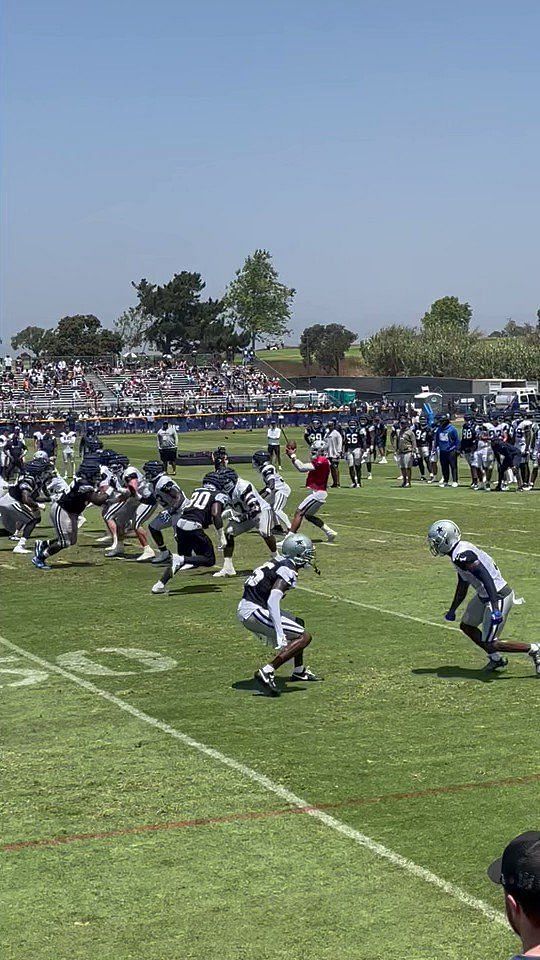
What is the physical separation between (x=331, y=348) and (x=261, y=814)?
489 ft

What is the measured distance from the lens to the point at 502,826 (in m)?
9.23

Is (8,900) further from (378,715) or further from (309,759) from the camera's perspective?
(378,715)

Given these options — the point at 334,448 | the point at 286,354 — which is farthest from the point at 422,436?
the point at 286,354

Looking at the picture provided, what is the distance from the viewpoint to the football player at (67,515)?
2209cm

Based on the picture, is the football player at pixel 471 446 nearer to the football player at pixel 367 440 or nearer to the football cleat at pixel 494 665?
the football player at pixel 367 440

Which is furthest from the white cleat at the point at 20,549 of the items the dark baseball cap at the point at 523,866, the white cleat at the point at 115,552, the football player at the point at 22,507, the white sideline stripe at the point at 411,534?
the dark baseball cap at the point at 523,866

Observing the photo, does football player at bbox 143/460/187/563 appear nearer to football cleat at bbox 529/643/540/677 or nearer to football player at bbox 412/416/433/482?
football cleat at bbox 529/643/540/677

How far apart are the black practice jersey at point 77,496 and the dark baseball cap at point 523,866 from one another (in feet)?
61.6

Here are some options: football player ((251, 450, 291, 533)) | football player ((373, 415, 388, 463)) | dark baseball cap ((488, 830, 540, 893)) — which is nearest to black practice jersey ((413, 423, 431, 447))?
football player ((373, 415, 388, 463))

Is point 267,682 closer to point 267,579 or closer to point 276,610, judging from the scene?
point 276,610

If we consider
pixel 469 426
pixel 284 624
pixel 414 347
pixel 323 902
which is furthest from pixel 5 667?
pixel 414 347

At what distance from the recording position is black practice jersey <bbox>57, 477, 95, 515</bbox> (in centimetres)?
Answer: 2220

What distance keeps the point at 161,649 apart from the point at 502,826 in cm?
702

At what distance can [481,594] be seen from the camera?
13414 mm
